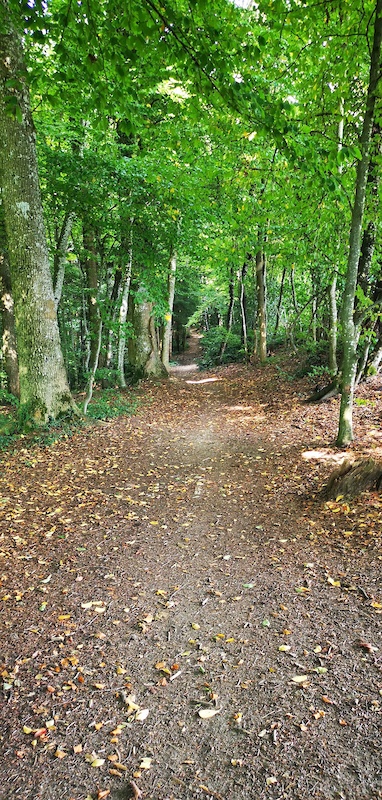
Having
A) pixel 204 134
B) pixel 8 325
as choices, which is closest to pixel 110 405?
pixel 8 325

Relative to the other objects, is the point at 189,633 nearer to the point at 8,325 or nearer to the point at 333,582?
the point at 333,582

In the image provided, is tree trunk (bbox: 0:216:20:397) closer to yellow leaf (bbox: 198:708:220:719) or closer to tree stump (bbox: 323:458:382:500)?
tree stump (bbox: 323:458:382:500)

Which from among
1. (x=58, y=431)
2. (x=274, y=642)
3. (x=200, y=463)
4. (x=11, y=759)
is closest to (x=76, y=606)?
(x=11, y=759)

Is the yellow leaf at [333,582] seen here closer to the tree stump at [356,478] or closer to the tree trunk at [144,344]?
the tree stump at [356,478]

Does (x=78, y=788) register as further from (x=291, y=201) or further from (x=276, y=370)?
(x=276, y=370)

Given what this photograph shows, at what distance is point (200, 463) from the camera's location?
7.16 metres

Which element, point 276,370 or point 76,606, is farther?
point 276,370

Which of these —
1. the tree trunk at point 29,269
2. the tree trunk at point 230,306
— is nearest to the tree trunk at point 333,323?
the tree trunk at point 29,269

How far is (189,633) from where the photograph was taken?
3.32 m

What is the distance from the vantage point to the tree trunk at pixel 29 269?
23.6 feet

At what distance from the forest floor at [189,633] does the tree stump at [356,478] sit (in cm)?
13

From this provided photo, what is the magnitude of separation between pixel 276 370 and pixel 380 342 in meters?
5.73

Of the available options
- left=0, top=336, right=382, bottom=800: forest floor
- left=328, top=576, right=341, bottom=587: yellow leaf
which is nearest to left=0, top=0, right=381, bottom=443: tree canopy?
left=0, top=336, right=382, bottom=800: forest floor

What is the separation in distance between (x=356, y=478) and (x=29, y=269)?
6.31 metres
